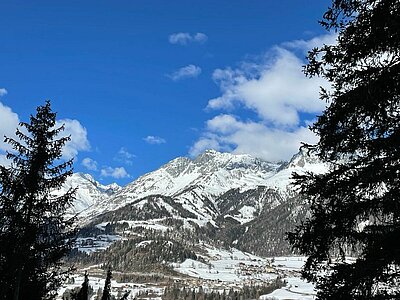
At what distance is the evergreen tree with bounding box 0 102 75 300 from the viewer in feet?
55.3

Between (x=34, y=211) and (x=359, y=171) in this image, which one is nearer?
(x=359, y=171)

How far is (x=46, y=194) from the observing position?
1788 centimetres

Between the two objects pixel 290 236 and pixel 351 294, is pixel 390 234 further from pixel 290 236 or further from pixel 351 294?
pixel 290 236

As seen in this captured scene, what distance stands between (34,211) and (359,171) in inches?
579

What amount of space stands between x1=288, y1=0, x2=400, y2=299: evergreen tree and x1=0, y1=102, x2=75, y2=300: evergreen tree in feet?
41.4

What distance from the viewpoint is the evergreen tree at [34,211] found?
16.9 metres

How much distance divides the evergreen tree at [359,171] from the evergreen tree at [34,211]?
41.4 feet

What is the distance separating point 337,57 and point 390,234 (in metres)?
4.02

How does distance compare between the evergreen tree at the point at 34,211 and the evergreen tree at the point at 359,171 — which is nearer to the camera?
the evergreen tree at the point at 359,171

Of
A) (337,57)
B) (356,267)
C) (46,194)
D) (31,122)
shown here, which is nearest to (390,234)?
(356,267)

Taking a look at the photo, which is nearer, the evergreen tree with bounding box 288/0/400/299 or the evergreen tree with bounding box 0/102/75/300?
the evergreen tree with bounding box 288/0/400/299

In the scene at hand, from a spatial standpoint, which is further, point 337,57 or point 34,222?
point 34,222

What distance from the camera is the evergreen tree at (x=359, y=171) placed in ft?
23.4

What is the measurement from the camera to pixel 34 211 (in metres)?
17.6
